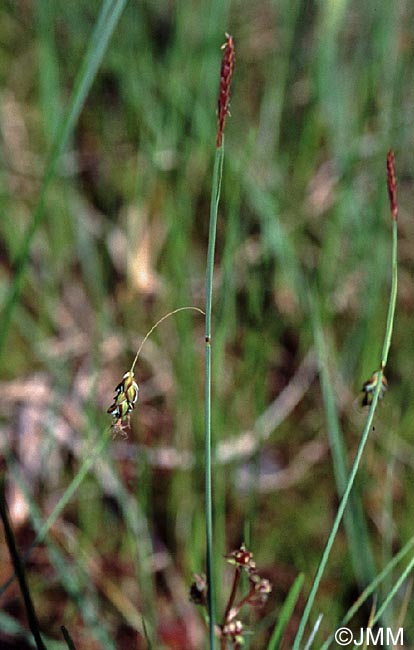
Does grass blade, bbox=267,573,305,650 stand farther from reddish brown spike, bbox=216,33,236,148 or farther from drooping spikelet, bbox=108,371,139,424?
reddish brown spike, bbox=216,33,236,148

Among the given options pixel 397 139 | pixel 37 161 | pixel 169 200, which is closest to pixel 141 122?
pixel 169 200

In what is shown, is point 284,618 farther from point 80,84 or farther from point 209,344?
point 80,84

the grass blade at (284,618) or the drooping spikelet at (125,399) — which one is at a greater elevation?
the drooping spikelet at (125,399)

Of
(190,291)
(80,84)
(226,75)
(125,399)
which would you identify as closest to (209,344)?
(125,399)

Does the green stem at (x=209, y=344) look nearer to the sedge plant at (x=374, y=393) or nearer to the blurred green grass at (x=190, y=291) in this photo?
the sedge plant at (x=374, y=393)

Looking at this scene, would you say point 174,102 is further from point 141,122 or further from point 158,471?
point 158,471

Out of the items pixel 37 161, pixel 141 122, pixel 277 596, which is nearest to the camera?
pixel 277 596

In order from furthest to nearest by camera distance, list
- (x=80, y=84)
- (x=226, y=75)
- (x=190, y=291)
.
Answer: (x=190, y=291)
(x=80, y=84)
(x=226, y=75)

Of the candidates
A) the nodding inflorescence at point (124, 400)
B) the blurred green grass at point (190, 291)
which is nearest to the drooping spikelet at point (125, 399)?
the nodding inflorescence at point (124, 400)
